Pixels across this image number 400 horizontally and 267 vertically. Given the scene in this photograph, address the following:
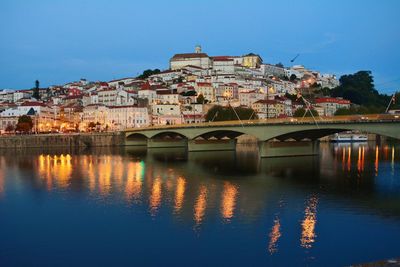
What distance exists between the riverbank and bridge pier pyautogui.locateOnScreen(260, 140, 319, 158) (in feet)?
138

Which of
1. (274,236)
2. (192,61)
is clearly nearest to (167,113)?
(192,61)

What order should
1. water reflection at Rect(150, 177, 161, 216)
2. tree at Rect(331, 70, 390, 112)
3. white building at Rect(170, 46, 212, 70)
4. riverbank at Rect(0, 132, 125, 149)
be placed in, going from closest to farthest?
water reflection at Rect(150, 177, 161, 216) → riverbank at Rect(0, 132, 125, 149) → tree at Rect(331, 70, 390, 112) → white building at Rect(170, 46, 212, 70)

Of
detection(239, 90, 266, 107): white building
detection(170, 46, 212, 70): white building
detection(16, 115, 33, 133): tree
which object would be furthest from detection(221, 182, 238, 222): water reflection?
detection(170, 46, 212, 70): white building

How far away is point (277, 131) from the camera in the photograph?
140ft

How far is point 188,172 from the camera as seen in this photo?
37156mm

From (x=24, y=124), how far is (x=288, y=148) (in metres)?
60.0

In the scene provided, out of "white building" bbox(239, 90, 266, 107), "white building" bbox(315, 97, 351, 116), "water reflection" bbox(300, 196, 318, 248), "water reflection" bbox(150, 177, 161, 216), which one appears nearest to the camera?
"water reflection" bbox(300, 196, 318, 248)

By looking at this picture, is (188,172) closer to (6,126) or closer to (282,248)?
(282,248)

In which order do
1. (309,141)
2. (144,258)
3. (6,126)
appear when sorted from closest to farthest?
(144,258) < (309,141) < (6,126)

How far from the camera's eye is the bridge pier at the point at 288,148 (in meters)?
45.6

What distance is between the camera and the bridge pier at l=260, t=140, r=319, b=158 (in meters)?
45.6

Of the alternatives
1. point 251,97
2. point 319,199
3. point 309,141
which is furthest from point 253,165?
point 251,97

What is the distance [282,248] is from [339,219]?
5.28 metres

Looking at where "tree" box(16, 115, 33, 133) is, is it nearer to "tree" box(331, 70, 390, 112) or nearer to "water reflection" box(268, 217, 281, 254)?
"water reflection" box(268, 217, 281, 254)
